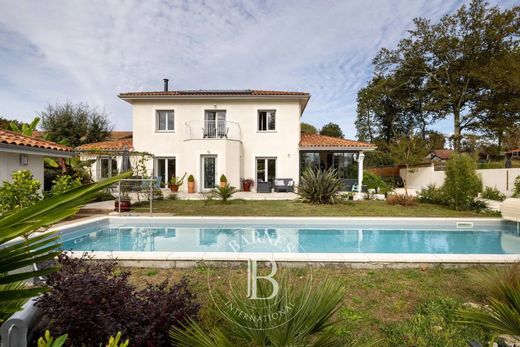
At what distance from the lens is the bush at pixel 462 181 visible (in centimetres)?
1348

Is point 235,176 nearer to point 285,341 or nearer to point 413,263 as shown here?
point 413,263

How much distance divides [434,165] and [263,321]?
31.0 metres

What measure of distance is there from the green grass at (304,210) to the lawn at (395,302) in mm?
6459

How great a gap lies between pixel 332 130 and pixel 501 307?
189 ft

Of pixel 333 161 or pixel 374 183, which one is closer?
pixel 374 183

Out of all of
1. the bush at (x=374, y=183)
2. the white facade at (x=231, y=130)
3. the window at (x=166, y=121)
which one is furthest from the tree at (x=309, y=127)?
the window at (x=166, y=121)

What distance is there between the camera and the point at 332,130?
5784cm

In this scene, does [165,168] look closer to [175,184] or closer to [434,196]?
[175,184]

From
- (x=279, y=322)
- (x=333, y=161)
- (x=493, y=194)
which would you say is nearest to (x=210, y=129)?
(x=333, y=161)

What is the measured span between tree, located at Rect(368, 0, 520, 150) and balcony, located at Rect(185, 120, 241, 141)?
2308cm

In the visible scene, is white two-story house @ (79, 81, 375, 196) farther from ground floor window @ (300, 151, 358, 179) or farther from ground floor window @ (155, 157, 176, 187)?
ground floor window @ (300, 151, 358, 179)

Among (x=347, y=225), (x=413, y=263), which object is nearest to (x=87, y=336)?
(x=413, y=263)

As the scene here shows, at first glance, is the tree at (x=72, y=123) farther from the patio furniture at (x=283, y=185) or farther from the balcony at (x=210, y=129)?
the patio furniture at (x=283, y=185)

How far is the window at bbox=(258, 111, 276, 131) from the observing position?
21766 mm
